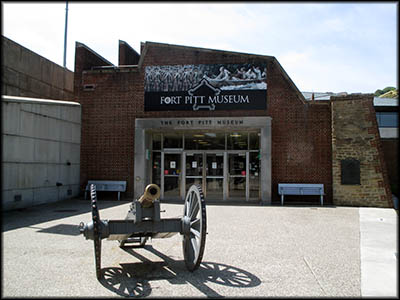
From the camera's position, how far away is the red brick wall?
14.4 metres

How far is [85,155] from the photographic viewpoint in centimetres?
1574

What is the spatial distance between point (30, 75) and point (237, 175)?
32.5ft

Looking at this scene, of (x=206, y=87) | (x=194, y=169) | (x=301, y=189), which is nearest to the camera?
(x=301, y=189)

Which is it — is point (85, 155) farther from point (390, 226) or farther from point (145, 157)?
point (390, 226)

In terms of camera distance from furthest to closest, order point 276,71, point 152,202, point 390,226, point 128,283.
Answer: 1. point 276,71
2. point 390,226
3. point 152,202
4. point 128,283

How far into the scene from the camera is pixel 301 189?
14.1 m

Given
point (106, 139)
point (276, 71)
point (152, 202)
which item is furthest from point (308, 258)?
point (106, 139)

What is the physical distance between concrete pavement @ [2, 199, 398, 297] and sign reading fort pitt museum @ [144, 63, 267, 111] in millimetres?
6471

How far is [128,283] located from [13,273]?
175 cm

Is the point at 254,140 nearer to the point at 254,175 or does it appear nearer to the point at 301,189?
the point at 254,175

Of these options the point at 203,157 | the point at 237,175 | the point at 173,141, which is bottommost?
the point at 237,175

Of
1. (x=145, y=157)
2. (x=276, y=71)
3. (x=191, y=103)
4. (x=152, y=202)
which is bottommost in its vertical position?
(x=152, y=202)

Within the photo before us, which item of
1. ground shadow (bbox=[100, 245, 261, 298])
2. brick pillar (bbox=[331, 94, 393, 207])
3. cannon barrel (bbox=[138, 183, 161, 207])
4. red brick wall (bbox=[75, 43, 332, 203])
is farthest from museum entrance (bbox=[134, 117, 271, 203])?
cannon barrel (bbox=[138, 183, 161, 207])

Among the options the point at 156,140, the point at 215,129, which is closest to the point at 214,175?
the point at 215,129
